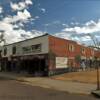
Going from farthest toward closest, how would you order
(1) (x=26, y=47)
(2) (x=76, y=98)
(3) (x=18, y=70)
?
(3) (x=18, y=70)
(1) (x=26, y=47)
(2) (x=76, y=98)

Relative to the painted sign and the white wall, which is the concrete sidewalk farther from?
the painted sign

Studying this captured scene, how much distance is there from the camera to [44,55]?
1577 inches

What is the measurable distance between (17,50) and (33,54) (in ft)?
24.7

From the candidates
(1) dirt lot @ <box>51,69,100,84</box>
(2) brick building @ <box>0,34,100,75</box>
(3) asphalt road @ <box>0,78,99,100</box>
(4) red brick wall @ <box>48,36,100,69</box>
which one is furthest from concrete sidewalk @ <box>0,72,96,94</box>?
(4) red brick wall @ <box>48,36,100,69</box>

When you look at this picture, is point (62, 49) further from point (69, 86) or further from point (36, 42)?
point (69, 86)

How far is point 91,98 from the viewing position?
16.4 meters

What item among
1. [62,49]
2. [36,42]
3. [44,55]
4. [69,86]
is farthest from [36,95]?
[62,49]

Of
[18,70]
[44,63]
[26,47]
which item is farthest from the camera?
[18,70]

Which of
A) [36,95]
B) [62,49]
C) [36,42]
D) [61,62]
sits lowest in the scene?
[36,95]

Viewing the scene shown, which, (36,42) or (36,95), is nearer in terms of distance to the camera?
(36,95)

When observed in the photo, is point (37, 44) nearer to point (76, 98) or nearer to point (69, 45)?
point (69, 45)

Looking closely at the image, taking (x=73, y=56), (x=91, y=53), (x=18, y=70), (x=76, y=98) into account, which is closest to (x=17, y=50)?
(x=18, y=70)

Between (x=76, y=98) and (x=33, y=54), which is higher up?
(x=33, y=54)

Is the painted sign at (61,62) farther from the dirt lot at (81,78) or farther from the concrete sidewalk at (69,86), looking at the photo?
the concrete sidewalk at (69,86)
